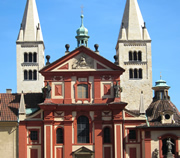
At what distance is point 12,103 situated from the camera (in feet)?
200

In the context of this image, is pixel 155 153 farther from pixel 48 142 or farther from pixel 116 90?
pixel 48 142

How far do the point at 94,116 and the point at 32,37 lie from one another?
41.4 m

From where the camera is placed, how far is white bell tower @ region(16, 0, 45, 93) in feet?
321

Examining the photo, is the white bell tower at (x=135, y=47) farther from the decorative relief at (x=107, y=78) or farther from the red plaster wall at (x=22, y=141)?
the red plaster wall at (x=22, y=141)

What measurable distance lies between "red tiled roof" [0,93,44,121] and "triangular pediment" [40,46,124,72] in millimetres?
3788

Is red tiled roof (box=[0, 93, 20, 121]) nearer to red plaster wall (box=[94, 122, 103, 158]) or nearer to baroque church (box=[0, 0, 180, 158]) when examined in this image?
baroque church (box=[0, 0, 180, 158])

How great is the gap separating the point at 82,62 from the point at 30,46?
39648mm

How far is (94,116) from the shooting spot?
59.6 meters

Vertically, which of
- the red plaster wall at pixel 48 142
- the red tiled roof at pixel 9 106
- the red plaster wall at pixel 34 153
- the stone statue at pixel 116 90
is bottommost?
the red plaster wall at pixel 34 153

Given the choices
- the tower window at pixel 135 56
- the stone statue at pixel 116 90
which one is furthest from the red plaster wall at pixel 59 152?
the tower window at pixel 135 56

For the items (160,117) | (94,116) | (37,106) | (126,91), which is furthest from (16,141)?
(126,91)

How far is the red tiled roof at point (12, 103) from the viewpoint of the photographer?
59.4 meters

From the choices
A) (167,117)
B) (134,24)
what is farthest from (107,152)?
(134,24)

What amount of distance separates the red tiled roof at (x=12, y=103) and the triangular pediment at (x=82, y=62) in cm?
379
